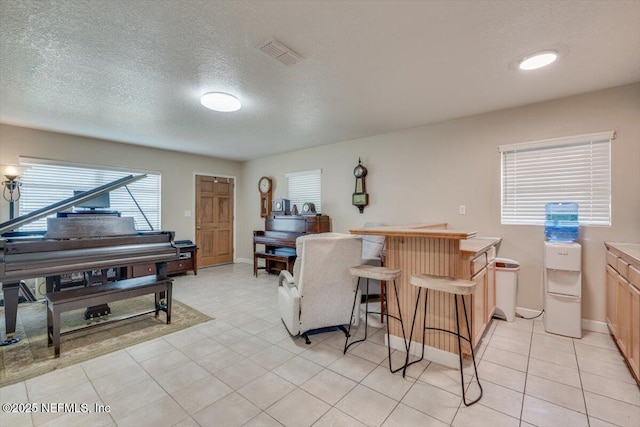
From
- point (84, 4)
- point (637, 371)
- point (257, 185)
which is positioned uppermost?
point (84, 4)

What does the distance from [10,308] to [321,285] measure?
2.95 metres

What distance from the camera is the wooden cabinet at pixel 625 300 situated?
1.93 metres

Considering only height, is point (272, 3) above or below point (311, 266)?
above

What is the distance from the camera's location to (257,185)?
6.56 m

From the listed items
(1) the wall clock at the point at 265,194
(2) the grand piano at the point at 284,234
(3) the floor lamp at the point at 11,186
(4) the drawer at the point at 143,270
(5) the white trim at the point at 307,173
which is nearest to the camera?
(3) the floor lamp at the point at 11,186

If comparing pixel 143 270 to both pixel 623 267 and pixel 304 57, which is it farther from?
pixel 623 267

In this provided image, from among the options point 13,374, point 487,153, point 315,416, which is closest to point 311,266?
point 315,416

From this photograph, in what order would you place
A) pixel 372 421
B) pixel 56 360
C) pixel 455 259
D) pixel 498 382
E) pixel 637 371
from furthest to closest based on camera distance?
pixel 56 360, pixel 455 259, pixel 498 382, pixel 637 371, pixel 372 421

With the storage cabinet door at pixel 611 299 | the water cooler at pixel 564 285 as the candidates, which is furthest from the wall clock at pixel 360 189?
the storage cabinet door at pixel 611 299

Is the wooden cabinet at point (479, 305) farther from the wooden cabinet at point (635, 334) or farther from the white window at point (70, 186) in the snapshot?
the white window at point (70, 186)

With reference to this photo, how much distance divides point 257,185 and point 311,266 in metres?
4.38

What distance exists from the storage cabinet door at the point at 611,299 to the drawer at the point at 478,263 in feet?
3.62

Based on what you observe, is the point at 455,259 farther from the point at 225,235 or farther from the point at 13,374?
the point at 225,235

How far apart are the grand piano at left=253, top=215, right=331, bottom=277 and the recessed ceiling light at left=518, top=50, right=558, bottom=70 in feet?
11.3
